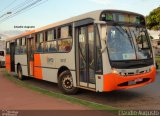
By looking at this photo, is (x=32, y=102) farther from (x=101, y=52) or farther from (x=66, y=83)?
(x=101, y=52)

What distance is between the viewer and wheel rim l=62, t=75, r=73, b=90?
1179 centimetres

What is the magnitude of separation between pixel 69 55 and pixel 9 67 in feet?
35.0

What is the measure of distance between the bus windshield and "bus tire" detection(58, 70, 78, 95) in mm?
2610

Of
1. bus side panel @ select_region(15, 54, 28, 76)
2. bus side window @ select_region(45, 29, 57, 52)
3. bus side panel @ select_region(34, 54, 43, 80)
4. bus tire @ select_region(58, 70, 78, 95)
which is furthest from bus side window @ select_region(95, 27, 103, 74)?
bus side panel @ select_region(15, 54, 28, 76)

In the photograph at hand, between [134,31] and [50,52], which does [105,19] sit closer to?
[134,31]

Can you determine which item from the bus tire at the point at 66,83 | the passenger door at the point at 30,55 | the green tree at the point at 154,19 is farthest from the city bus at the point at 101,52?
the green tree at the point at 154,19

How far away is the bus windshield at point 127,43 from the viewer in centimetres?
977

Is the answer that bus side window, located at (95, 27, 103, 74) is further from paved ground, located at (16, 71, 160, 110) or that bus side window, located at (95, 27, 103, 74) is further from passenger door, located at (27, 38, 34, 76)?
passenger door, located at (27, 38, 34, 76)

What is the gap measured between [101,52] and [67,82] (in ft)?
9.38

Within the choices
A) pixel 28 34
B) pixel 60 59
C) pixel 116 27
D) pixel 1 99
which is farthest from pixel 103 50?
pixel 28 34

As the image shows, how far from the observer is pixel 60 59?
12406 mm

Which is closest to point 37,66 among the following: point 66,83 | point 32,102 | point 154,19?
point 66,83

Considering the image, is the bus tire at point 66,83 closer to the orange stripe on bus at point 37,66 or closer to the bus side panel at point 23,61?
the orange stripe on bus at point 37,66

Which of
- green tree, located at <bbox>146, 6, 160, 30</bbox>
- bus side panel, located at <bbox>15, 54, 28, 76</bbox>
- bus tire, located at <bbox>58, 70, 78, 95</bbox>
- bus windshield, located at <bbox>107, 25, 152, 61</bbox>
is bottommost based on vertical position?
bus tire, located at <bbox>58, 70, 78, 95</bbox>
